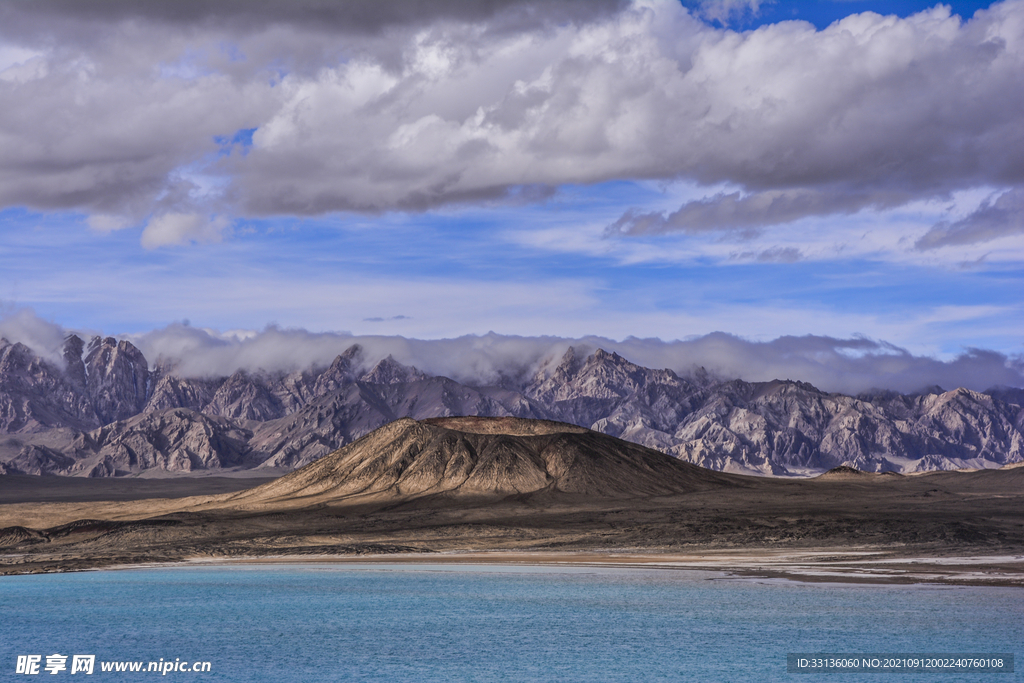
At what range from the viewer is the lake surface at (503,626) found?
176ft

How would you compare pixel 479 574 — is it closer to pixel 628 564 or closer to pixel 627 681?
pixel 628 564

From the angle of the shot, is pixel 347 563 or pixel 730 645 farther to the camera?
pixel 347 563

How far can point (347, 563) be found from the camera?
128 m

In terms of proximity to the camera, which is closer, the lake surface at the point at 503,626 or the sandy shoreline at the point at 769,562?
the lake surface at the point at 503,626

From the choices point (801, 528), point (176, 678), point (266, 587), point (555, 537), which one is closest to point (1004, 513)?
point (801, 528)

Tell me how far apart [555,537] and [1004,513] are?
2933 inches

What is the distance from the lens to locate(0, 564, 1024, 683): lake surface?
176 ft

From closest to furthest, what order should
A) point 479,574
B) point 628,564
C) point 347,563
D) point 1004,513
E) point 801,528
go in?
point 479,574, point 628,564, point 347,563, point 801,528, point 1004,513

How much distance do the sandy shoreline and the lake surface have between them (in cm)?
685

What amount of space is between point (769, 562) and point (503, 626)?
2060 inches

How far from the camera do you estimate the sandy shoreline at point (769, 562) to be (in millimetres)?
92000

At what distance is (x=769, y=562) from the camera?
11294 cm

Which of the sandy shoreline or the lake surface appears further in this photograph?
the sandy shoreline

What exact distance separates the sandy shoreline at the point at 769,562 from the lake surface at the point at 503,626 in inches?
270
